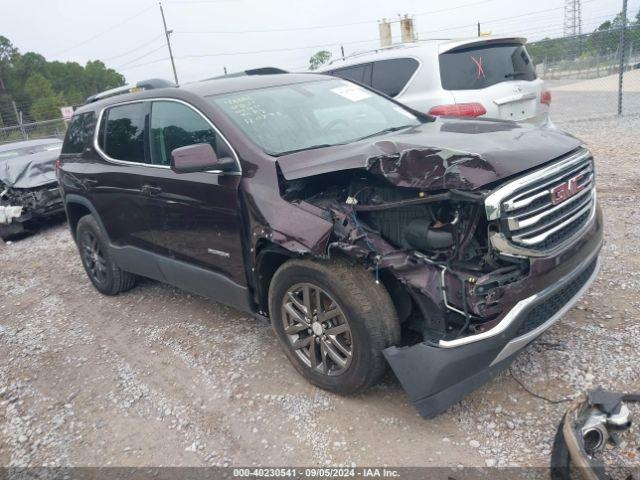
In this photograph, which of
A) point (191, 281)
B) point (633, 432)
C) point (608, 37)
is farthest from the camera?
point (608, 37)

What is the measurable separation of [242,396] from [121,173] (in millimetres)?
2181

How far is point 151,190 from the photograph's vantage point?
408cm

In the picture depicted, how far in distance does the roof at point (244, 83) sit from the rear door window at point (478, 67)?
2149 millimetres

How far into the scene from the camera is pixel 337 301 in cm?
292

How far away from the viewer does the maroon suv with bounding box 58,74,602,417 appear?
102 inches

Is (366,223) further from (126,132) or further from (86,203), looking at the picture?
(86,203)

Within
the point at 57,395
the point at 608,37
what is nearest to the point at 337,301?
the point at 57,395

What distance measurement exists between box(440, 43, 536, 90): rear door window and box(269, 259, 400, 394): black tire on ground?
12.5 ft

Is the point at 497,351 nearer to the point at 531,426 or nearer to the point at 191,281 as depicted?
the point at 531,426

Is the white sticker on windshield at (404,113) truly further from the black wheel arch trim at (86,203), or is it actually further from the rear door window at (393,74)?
the black wheel arch trim at (86,203)

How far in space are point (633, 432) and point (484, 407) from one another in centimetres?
72

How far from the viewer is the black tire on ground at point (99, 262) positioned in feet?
16.9

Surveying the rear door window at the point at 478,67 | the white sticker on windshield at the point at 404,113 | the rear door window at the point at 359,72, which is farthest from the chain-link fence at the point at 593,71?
the white sticker on windshield at the point at 404,113

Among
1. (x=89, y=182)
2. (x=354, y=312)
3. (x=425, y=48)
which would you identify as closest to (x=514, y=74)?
(x=425, y=48)
